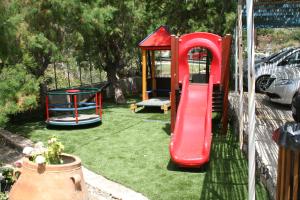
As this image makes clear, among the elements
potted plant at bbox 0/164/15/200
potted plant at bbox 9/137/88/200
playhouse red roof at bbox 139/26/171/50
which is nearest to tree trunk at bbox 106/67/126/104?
playhouse red roof at bbox 139/26/171/50

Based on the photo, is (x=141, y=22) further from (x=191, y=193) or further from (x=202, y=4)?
(x=191, y=193)

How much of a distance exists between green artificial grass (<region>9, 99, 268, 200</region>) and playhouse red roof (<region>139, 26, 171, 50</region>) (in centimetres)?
233

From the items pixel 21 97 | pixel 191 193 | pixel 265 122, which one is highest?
pixel 21 97

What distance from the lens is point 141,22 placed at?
13.7 m

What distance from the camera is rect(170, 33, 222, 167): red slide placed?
22.0 feet

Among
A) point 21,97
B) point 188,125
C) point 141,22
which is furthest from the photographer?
point 141,22

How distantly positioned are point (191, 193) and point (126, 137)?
352cm

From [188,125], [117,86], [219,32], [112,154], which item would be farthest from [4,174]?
[219,32]

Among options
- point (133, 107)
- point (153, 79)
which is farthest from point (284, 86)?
point (153, 79)

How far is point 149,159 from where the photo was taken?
734cm

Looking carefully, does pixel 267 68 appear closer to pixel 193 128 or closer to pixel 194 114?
pixel 194 114

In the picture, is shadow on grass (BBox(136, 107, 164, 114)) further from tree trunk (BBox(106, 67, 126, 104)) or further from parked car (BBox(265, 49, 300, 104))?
parked car (BBox(265, 49, 300, 104))

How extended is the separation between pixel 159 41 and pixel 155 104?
1.97 metres

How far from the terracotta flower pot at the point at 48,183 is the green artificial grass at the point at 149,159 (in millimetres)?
1373
